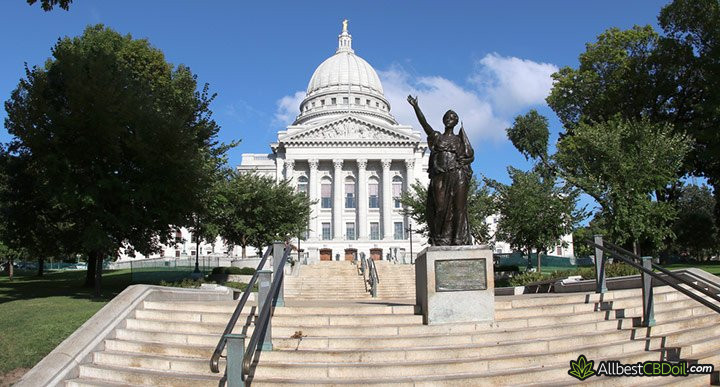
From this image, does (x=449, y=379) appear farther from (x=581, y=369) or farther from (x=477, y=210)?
(x=477, y=210)

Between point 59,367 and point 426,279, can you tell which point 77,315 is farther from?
point 426,279

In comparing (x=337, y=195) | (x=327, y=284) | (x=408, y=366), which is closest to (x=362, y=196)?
(x=337, y=195)

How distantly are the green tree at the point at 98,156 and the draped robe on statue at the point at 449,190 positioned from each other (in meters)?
12.0

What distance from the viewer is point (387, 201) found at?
6669cm

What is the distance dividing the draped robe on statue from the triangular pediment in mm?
58381

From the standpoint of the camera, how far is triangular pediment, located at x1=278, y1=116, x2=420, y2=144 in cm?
6756

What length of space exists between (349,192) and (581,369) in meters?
62.3

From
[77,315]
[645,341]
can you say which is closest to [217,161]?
[77,315]

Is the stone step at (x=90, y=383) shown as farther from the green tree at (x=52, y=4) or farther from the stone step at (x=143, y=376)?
the green tree at (x=52, y=4)

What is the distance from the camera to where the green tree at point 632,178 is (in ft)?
76.2

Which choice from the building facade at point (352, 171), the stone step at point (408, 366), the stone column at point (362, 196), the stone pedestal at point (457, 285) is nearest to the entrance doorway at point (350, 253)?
the building facade at point (352, 171)

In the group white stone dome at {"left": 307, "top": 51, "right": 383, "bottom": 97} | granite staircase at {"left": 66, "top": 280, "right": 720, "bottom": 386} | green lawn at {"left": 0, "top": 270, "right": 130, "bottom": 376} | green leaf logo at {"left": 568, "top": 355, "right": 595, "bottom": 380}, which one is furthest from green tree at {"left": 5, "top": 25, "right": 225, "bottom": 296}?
white stone dome at {"left": 307, "top": 51, "right": 383, "bottom": 97}

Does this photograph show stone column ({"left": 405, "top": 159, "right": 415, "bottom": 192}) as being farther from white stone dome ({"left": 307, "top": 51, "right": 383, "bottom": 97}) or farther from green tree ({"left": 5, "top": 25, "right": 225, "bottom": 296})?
green tree ({"left": 5, "top": 25, "right": 225, "bottom": 296})

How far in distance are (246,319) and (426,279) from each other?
317 cm
